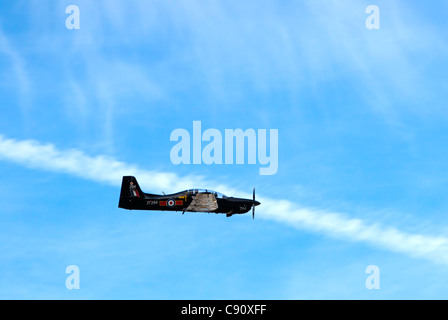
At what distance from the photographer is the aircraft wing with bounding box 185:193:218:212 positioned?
408 feet

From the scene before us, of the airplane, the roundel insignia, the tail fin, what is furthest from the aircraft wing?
the tail fin

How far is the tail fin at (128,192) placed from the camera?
411ft

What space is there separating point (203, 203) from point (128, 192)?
11668mm

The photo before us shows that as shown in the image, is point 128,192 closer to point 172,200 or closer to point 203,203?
point 172,200

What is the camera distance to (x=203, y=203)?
125000 mm

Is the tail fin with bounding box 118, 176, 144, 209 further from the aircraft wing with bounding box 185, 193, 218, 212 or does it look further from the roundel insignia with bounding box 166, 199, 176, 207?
the aircraft wing with bounding box 185, 193, 218, 212

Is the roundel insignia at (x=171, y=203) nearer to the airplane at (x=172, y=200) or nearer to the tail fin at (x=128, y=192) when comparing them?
the airplane at (x=172, y=200)

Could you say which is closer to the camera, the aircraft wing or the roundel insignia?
the aircraft wing

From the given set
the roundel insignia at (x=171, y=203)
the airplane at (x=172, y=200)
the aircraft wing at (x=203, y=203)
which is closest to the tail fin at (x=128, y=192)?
the airplane at (x=172, y=200)
